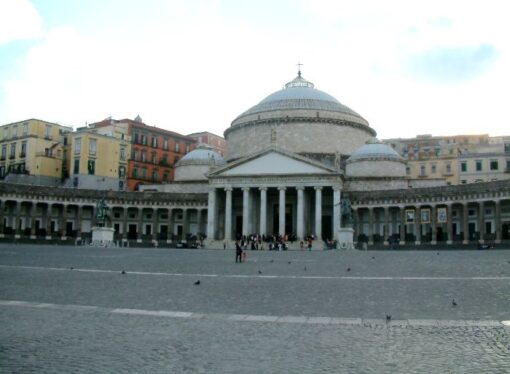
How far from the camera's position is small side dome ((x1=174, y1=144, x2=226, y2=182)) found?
8256 centimetres

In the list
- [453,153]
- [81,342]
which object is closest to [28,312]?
[81,342]

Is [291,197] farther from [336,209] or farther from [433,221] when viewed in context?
[433,221]

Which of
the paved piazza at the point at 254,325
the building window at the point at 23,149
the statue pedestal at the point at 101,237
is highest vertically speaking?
the building window at the point at 23,149

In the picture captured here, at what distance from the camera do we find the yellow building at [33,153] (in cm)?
7978

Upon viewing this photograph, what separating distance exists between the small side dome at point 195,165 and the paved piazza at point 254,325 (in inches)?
2473

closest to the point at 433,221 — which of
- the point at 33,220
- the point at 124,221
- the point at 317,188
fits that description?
the point at 317,188

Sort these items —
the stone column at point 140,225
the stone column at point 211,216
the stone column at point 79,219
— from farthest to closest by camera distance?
the stone column at point 140,225, the stone column at point 79,219, the stone column at point 211,216

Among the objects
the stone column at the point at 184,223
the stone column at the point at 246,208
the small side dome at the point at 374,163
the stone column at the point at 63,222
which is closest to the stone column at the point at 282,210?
the stone column at the point at 246,208

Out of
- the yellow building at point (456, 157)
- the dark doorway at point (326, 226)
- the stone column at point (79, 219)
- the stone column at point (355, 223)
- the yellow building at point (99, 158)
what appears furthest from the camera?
the yellow building at point (456, 157)

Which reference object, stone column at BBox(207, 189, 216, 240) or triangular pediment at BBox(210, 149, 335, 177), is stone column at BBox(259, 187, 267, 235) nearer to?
triangular pediment at BBox(210, 149, 335, 177)

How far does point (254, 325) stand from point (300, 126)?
70.0 metres

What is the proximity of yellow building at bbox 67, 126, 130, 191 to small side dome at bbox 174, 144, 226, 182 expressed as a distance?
330 inches

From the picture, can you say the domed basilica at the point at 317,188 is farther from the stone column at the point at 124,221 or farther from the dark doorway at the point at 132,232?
the stone column at the point at 124,221

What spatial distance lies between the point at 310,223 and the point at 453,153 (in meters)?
33.1
